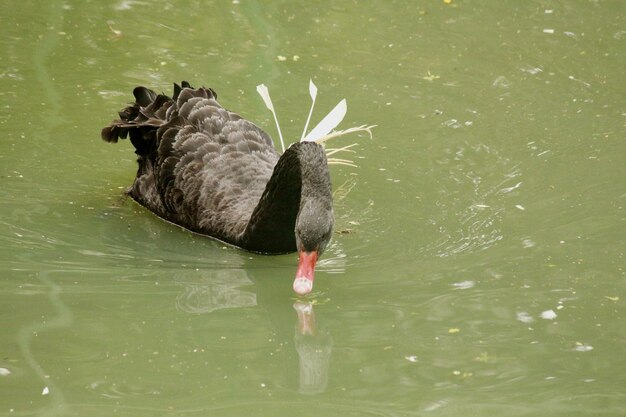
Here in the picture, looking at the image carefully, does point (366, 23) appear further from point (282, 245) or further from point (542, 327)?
point (542, 327)

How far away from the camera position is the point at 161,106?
252 inches

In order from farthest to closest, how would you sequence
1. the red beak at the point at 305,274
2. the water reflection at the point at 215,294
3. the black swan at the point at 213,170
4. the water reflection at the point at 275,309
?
the black swan at the point at 213,170 < the water reflection at the point at 215,294 < the red beak at the point at 305,274 < the water reflection at the point at 275,309

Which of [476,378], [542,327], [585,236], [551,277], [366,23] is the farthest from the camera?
[366,23]

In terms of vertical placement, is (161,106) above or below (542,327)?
above

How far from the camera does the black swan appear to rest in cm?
560

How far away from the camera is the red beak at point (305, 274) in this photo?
4742 mm

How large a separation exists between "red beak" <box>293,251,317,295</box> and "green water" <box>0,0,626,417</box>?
7.1 inches

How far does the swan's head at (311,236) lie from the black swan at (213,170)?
0.32 m

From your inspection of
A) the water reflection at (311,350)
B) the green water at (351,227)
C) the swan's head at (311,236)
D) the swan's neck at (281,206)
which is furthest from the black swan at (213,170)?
the water reflection at (311,350)

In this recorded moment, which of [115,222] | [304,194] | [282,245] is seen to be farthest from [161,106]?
[304,194]

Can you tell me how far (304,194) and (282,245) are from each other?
2.31ft

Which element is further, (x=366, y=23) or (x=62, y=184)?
(x=366, y=23)

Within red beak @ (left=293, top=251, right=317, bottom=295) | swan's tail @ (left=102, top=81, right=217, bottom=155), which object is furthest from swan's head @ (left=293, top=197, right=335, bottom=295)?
swan's tail @ (left=102, top=81, right=217, bottom=155)

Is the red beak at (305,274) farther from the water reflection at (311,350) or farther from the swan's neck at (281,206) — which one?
the swan's neck at (281,206)
